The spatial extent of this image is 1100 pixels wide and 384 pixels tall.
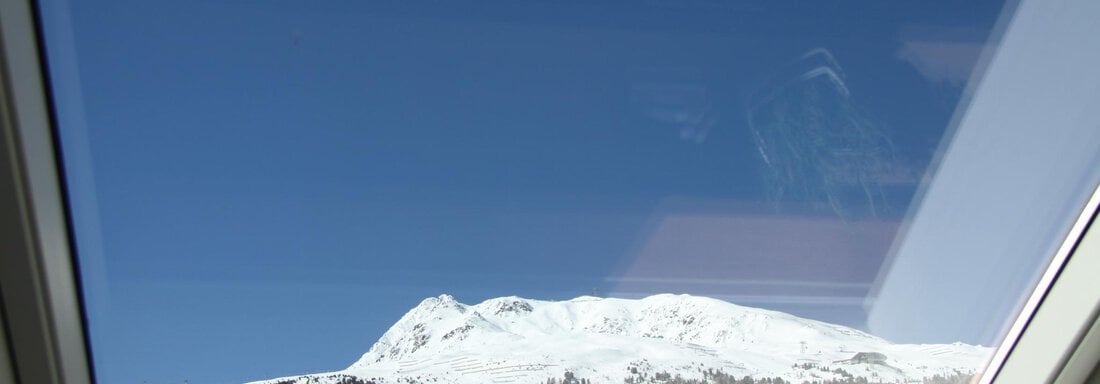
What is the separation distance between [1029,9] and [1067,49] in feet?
0.57

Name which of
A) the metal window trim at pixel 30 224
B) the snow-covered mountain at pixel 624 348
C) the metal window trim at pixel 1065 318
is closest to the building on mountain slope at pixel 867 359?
the snow-covered mountain at pixel 624 348

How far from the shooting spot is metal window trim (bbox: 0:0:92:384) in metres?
1.95

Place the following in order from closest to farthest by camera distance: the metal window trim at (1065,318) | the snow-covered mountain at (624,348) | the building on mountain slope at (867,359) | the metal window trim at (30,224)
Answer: the metal window trim at (30,224)
the metal window trim at (1065,318)
the snow-covered mountain at (624,348)
the building on mountain slope at (867,359)

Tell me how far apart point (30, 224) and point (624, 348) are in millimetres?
1745

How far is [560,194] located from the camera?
2941 millimetres

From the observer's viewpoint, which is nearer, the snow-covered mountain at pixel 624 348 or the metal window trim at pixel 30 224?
the metal window trim at pixel 30 224

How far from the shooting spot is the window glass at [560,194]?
103 inches

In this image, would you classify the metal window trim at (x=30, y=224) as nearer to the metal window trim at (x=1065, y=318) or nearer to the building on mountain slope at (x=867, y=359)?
the building on mountain slope at (x=867, y=359)

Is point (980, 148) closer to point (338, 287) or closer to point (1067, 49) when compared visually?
point (1067, 49)

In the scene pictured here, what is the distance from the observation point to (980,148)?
2.89 meters

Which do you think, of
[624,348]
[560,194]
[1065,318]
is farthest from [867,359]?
[560,194]

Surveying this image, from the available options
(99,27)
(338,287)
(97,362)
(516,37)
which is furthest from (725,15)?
(97,362)

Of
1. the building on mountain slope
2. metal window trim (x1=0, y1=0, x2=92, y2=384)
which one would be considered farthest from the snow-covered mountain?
metal window trim (x1=0, y1=0, x2=92, y2=384)

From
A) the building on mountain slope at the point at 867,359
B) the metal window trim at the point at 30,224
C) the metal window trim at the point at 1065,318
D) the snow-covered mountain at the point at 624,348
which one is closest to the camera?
the metal window trim at the point at 30,224
